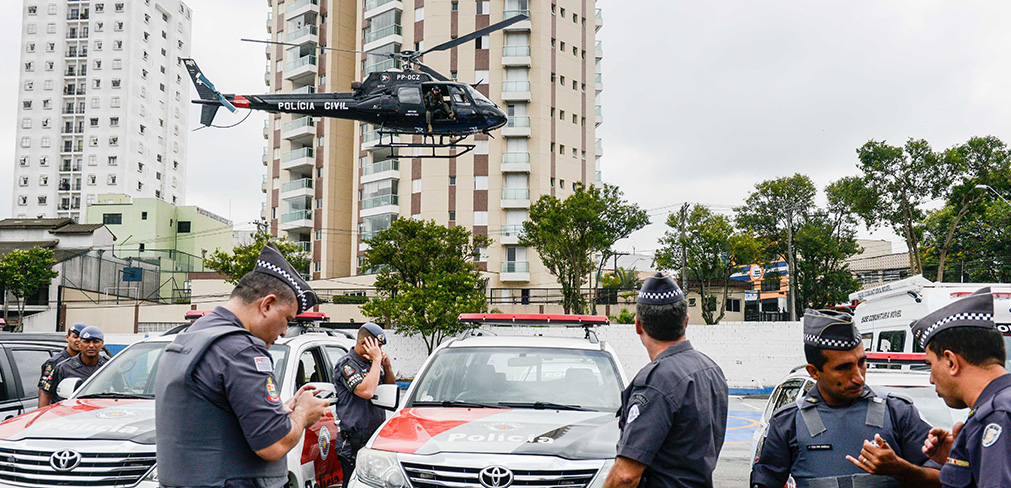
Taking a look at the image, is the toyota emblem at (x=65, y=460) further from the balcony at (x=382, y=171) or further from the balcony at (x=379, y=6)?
the balcony at (x=379, y=6)

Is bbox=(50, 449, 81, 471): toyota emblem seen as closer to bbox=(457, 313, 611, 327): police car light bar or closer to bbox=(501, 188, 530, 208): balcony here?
bbox=(457, 313, 611, 327): police car light bar

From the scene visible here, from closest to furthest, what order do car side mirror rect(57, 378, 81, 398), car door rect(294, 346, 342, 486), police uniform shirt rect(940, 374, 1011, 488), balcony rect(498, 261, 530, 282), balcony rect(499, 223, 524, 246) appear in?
police uniform shirt rect(940, 374, 1011, 488)
car side mirror rect(57, 378, 81, 398)
car door rect(294, 346, 342, 486)
balcony rect(498, 261, 530, 282)
balcony rect(499, 223, 524, 246)

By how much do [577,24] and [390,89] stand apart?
4022 cm

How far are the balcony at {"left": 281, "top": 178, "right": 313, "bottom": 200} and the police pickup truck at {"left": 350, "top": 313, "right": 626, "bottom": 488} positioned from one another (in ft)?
186

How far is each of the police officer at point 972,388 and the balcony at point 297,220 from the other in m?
61.1

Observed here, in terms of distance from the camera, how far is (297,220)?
61688 mm

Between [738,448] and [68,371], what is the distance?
947 cm

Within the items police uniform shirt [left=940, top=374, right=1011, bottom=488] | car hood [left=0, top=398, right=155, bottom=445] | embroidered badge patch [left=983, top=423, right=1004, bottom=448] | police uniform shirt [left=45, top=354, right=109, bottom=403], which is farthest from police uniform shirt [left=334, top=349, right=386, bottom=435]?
embroidered badge patch [left=983, top=423, right=1004, bottom=448]

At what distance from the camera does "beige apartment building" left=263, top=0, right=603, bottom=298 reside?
177 feet

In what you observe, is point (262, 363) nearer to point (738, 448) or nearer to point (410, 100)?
point (738, 448)

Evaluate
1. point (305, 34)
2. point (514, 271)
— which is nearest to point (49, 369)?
point (514, 271)

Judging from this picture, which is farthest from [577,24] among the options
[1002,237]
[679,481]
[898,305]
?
[679,481]

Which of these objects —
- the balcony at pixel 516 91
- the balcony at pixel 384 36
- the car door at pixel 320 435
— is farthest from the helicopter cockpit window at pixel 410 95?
the balcony at pixel 384 36

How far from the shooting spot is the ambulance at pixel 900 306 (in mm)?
10367
